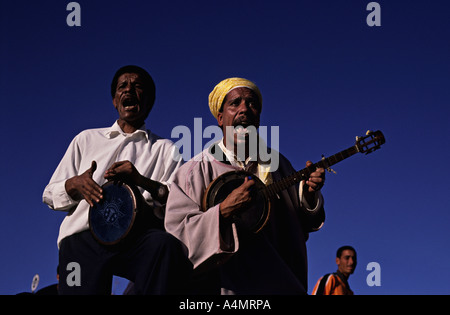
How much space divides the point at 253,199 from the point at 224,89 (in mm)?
1345

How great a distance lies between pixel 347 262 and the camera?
9.74 meters

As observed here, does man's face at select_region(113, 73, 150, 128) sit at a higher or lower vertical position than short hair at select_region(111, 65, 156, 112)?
lower

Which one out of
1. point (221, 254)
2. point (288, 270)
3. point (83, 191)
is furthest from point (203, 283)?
point (83, 191)

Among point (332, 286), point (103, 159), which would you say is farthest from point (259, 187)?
point (332, 286)

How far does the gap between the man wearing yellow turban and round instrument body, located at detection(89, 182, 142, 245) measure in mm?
309

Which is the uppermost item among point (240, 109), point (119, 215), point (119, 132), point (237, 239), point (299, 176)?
point (240, 109)

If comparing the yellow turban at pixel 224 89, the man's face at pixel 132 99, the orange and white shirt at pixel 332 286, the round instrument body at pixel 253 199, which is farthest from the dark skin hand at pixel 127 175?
the orange and white shirt at pixel 332 286

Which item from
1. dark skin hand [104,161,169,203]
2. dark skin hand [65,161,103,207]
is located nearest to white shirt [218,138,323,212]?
dark skin hand [104,161,169,203]

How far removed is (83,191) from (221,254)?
1.28 meters

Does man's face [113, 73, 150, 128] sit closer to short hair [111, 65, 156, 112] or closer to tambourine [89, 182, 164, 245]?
short hair [111, 65, 156, 112]

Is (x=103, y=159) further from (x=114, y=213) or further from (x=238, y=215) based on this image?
(x=238, y=215)

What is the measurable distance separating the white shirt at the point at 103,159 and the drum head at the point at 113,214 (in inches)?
8.7

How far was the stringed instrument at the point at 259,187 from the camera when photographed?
191 inches

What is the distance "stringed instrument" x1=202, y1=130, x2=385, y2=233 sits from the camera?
15.9 feet
